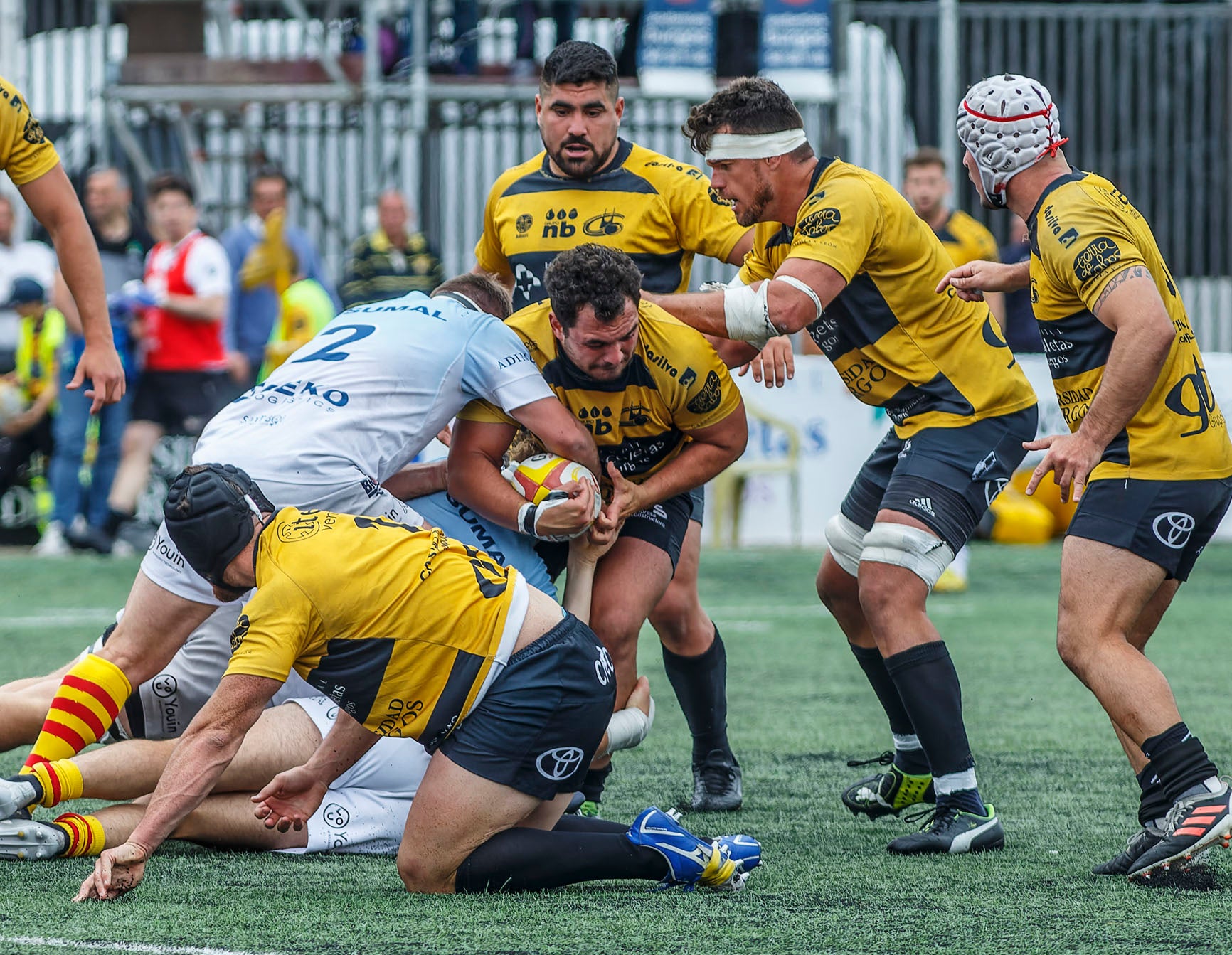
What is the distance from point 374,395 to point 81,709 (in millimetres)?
1136

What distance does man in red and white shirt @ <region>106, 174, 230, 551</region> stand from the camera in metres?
11.3

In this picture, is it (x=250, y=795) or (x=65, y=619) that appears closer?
(x=250, y=795)

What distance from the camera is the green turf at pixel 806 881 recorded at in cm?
363

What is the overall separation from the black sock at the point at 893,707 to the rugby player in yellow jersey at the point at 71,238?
2.37 metres

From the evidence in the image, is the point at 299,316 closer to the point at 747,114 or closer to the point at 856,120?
the point at 856,120

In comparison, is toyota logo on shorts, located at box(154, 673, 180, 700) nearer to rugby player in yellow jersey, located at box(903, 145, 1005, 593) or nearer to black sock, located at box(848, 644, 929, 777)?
black sock, located at box(848, 644, 929, 777)

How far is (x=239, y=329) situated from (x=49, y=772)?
822cm

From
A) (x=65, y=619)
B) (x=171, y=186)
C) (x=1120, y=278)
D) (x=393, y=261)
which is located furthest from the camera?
(x=393, y=261)

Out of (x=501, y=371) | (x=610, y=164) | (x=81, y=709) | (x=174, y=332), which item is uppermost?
(x=610, y=164)

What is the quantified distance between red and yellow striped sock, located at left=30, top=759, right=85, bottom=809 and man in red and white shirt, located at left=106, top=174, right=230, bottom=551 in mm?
7086

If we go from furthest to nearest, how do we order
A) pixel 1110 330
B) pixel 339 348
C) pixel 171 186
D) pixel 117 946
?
pixel 171 186, pixel 339 348, pixel 1110 330, pixel 117 946

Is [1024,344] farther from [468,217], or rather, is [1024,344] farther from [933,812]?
[933,812]

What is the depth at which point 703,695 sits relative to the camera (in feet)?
18.1

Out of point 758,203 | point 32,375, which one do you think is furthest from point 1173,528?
point 32,375
